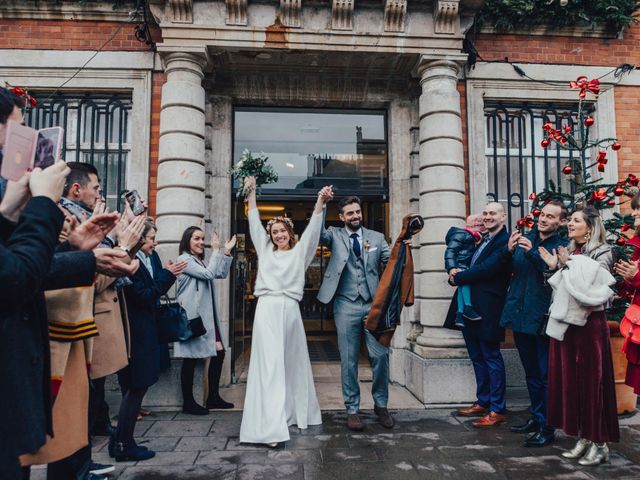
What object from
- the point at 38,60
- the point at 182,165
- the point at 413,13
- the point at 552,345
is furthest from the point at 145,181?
the point at 552,345

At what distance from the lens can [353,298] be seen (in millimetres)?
4777

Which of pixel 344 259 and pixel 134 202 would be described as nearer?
pixel 134 202

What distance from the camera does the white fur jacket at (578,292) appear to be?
364 centimetres

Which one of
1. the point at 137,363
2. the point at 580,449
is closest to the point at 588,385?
the point at 580,449

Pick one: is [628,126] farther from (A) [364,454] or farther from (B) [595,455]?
(A) [364,454]

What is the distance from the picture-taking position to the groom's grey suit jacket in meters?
4.76

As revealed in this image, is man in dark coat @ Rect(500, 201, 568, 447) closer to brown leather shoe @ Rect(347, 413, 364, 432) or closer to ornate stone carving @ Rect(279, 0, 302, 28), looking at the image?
brown leather shoe @ Rect(347, 413, 364, 432)

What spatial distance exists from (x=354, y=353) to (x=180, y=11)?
4.55m

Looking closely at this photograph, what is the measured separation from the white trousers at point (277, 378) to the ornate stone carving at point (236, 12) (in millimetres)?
3580

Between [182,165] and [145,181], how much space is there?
94 cm

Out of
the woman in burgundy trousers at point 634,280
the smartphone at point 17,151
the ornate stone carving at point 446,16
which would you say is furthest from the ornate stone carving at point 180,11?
the woman in burgundy trousers at point 634,280

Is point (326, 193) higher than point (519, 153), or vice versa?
point (519, 153)

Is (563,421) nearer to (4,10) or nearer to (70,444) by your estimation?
(70,444)

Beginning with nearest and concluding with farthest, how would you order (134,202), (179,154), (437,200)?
(134,202), (179,154), (437,200)
